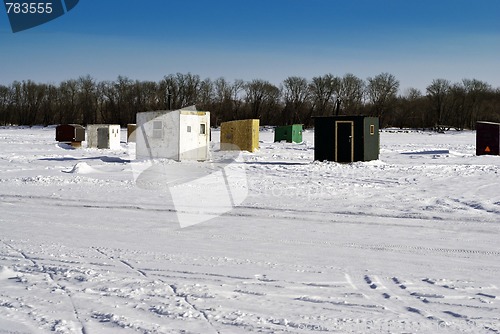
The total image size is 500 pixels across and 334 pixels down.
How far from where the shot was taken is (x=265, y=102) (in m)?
84.2

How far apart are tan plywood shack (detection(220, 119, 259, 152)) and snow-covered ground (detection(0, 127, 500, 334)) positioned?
1864 cm

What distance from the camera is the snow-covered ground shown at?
4184 millimetres

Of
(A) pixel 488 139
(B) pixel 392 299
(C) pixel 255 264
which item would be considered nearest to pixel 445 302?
(B) pixel 392 299

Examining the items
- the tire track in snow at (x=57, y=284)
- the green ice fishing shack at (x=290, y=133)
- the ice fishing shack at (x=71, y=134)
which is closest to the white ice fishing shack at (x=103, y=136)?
the ice fishing shack at (x=71, y=134)

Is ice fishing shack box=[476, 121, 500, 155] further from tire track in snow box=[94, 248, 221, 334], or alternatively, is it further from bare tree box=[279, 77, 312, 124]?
bare tree box=[279, 77, 312, 124]

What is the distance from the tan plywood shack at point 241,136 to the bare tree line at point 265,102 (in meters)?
44.0

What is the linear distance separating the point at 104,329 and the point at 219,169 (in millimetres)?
14678

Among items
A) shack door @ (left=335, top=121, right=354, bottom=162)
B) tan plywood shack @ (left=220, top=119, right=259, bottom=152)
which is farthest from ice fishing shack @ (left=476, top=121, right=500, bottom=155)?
tan plywood shack @ (left=220, top=119, right=259, bottom=152)

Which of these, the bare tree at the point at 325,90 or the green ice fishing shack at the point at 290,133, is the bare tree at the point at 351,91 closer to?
the bare tree at the point at 325,90

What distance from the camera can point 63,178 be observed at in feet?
49.5

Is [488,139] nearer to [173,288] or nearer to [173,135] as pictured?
[173,135]

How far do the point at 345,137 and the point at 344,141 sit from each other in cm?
17

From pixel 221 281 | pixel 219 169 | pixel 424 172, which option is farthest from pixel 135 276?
pixel 424 172

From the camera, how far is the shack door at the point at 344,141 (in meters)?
21.2
